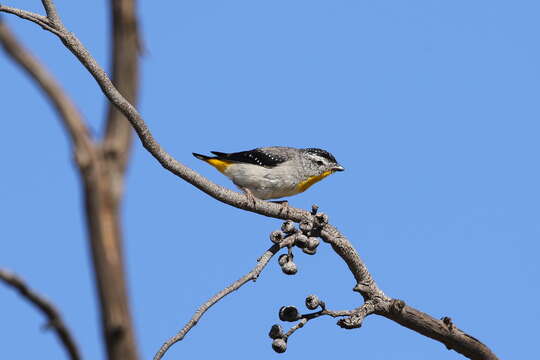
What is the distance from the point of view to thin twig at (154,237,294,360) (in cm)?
523

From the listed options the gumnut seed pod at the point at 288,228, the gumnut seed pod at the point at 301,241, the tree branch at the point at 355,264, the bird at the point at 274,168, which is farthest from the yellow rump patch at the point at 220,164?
the gumnut seed pod at the point at 301,241

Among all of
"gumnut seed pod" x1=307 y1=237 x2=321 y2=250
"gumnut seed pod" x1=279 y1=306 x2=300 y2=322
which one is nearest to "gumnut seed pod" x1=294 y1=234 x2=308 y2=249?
"gumnut seed pod" x1=307 y1=237 x2=321 y2=250

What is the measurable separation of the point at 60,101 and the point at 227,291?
3.43 metres

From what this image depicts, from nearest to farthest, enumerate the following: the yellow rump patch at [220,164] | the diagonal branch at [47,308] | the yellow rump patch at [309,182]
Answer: the diagonal branch at [47,308] → the yellow rump patch at [309,182] → the yellow rump patch at [220,164]

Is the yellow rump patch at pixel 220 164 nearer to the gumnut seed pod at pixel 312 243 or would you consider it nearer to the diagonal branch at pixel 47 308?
the gumnut seed pod at pixel 312 243

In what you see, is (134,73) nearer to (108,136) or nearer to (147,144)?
(108,136)

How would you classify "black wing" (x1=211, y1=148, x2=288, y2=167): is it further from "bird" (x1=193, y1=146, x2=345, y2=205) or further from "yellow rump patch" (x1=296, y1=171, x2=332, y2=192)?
"yellow rump patch" (x1=296, y1=171, x2=332, y2=192)

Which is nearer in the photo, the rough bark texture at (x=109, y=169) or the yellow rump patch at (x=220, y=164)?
the rough bark texture at (x=109, y=169)

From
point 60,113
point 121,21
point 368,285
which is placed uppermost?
point 368,285

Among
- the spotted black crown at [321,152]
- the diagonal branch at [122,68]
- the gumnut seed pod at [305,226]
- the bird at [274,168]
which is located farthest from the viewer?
the spotted black crown at [321,152]

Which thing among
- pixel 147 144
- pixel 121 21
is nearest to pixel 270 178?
pixel 147 144

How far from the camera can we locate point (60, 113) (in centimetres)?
300

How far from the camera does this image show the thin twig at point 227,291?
5.23 m

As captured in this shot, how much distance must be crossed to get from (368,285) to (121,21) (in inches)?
188
